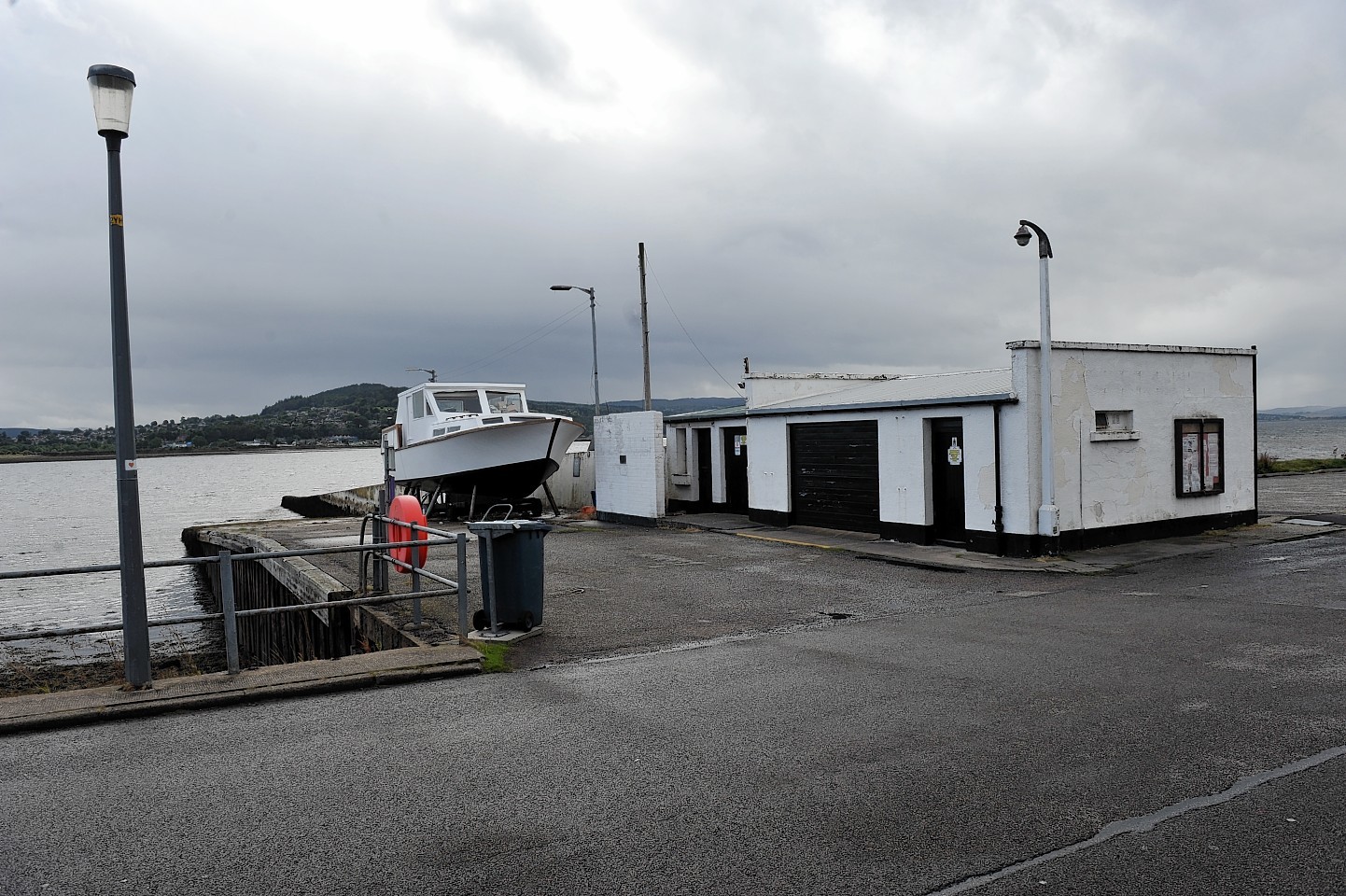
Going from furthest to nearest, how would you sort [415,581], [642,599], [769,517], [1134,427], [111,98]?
[769,517] → [1134,427] → [642,599] → [415,581] → [111,98]

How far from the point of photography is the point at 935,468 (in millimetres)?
16250

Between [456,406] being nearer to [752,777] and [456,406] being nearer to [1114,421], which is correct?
[1114,421]

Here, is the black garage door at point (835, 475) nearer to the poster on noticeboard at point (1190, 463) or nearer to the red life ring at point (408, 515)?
the poster on noticeboard at point (1190, 463)

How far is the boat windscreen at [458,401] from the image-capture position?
91.9 feet

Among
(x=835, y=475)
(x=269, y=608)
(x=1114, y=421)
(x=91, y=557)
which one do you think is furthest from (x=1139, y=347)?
(x=91, y=557)

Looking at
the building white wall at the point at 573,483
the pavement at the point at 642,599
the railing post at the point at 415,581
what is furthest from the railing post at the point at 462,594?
the building white wall at the point at 573,483

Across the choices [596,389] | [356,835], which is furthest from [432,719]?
[596,389]

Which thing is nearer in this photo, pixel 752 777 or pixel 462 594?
pixel 752 777

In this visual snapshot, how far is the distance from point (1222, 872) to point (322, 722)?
5.14 metres

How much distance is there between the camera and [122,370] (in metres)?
7.20

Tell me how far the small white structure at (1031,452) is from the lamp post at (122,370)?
11.5 metres

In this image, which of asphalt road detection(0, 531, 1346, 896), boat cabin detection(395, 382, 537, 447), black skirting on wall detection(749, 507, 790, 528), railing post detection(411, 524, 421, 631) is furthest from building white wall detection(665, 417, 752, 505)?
asphalt road detection(0, 531, 1346, 896)

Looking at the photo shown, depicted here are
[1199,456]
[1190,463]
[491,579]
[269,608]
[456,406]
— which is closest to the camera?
[491,579]

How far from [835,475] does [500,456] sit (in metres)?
10.5
